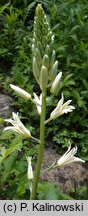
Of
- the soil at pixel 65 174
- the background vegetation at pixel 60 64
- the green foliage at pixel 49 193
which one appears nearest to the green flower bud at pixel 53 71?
the green foliage at pixel 49 193

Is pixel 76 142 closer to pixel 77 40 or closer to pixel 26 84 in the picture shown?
pixel 26 84

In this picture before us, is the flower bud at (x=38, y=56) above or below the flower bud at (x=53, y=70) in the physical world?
above

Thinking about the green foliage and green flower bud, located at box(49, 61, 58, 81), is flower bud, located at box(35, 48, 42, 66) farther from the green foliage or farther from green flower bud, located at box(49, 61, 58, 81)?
the green foliage

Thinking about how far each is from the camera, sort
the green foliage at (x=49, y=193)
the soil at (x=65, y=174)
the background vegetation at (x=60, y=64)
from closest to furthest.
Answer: the green foliage at (x=49, y=193) → the soil at (x=65, y=174) → the background vegetation at (x=60, y=64)

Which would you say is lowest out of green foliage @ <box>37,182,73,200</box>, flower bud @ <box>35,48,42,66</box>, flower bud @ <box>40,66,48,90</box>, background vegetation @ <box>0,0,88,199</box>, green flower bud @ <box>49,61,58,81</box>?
green foliage @ <box>37,182,73,200</box>

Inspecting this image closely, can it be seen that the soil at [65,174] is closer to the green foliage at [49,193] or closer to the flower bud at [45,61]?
the green foliage at [49,193]

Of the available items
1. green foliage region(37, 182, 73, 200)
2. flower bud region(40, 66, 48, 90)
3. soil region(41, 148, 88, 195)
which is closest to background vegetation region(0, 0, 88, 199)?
soil region(41, 148, 88, 195)

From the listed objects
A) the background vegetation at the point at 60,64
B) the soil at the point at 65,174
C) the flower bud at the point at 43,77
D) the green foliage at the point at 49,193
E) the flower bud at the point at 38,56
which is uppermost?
the background vegetation at the point at 60,64

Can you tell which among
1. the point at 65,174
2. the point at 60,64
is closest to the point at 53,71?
the point at 65,174

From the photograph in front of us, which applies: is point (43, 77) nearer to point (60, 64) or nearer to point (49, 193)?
point (49, 193)

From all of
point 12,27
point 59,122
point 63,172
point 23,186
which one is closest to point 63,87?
point 59,122
